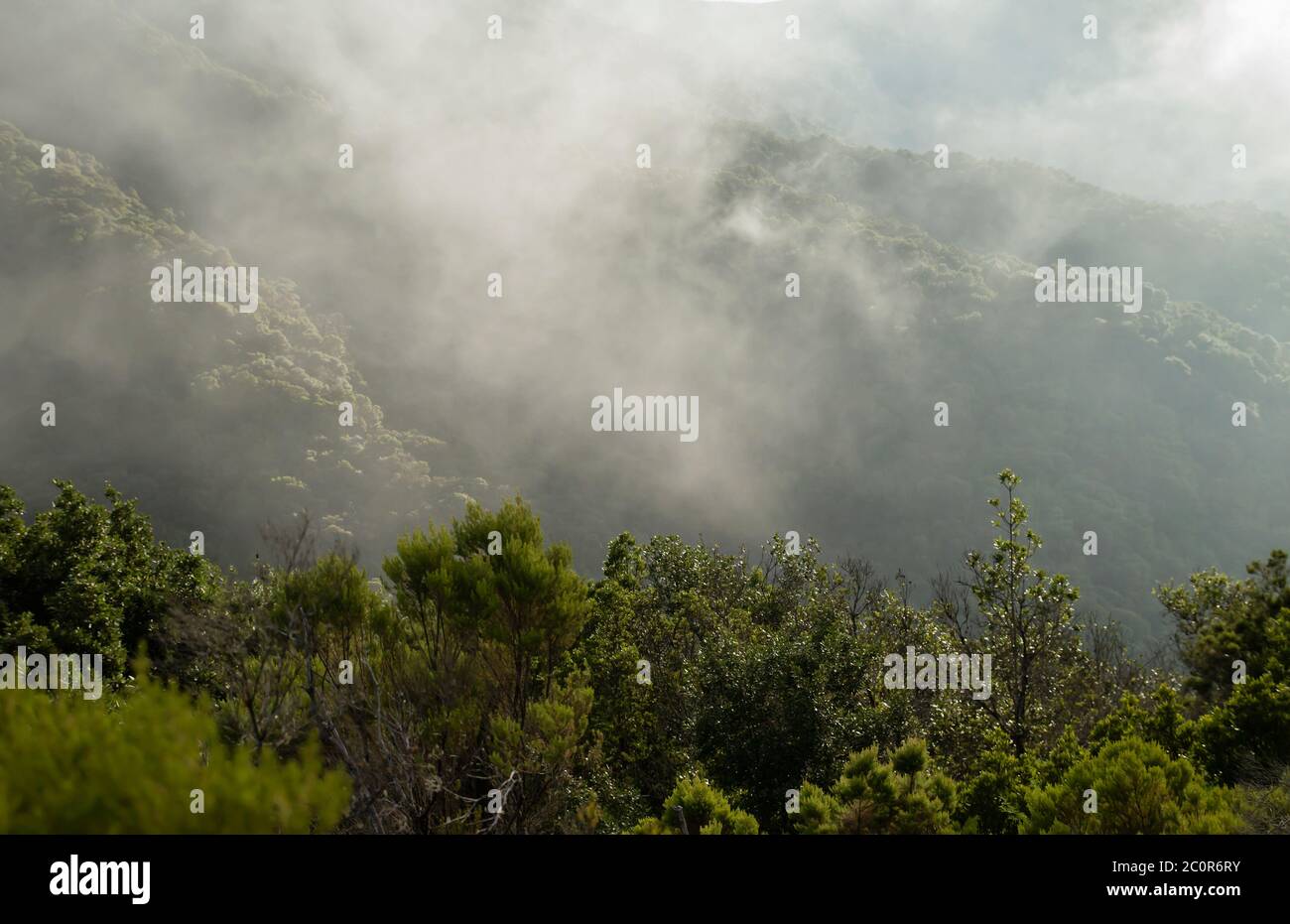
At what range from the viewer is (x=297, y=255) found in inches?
6939

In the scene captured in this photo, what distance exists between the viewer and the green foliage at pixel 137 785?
3.20 meters

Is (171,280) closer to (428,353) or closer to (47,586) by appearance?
(428,353)

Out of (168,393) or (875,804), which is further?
(168,393)

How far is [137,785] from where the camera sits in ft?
10.7

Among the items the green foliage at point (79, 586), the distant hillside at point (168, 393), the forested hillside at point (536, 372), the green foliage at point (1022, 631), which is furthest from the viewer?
the forested hillside at point (536, 372)

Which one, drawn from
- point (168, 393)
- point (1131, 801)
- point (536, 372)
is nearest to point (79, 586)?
point (1131, 801)

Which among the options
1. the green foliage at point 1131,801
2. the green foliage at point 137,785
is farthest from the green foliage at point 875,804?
the green foliage at point 137,785

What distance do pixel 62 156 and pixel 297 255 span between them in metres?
43.9

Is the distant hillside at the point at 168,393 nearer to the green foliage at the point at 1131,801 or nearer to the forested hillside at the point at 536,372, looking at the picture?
the forested hillside at the point at 536,372

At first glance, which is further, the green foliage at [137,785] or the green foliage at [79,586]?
the green foliage at [79,586]

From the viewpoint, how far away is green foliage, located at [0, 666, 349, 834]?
320 centimetres

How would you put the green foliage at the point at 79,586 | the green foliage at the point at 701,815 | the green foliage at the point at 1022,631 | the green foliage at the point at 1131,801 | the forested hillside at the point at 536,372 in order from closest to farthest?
the green foliage at the point at 1131,801, the green foliage at the point at 701,815, the green foliage at the point at 1022,631, the green foliage at the point at 79,586, the forested hillside at the point at 536,372

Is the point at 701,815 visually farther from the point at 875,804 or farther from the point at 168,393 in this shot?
the point at 168,393

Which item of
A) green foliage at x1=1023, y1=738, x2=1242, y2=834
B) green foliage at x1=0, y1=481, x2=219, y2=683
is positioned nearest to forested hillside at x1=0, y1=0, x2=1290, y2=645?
green foliage at x1=0, y1=481, x2=219, y2=683
